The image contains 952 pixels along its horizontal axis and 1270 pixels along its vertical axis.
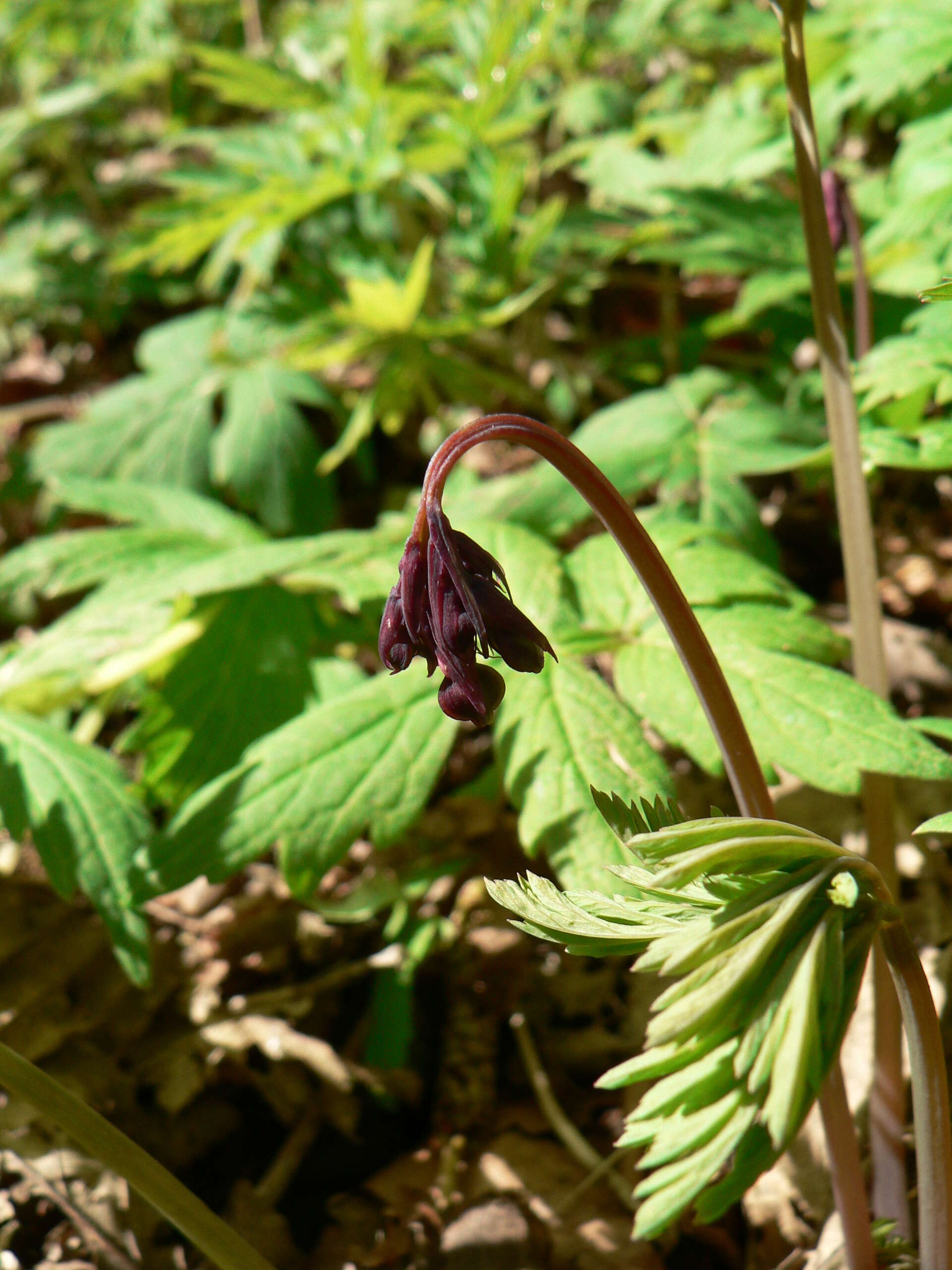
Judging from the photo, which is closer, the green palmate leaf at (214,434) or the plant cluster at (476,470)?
the plant cluster at (476,470)

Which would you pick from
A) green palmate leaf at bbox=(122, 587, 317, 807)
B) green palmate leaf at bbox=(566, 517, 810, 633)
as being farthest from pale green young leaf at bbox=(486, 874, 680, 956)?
green palmate leaf at bbox=(122, 587, 317, 807)

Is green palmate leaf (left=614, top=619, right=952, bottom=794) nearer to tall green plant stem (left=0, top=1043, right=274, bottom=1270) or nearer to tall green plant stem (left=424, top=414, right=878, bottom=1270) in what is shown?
tall green plant stem (left=424, top=414, right=878, bottom=1270)

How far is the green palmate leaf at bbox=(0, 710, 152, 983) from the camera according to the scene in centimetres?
162

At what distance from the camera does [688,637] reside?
104 cm

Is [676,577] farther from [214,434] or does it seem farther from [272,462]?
[214,434]

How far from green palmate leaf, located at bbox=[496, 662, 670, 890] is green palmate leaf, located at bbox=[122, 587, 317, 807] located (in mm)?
578

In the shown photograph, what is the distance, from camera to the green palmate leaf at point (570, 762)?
1374 millimetres

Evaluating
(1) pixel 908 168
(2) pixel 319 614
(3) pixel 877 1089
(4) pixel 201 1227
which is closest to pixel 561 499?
(2) pixel 319 614

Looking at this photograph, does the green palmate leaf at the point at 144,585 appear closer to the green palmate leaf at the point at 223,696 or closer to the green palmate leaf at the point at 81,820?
the green palmate leaf at the point at 223,696

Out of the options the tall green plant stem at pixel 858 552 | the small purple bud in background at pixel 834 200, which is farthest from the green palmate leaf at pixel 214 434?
the tall green plant stem at pixel 858 552

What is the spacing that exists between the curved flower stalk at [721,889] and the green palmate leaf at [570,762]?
0.32 metres

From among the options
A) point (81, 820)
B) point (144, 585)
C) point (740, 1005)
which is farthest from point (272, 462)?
point (740, 1005)

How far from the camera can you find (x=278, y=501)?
3160 mm

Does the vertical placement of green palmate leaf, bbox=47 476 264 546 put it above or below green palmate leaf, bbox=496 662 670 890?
above
